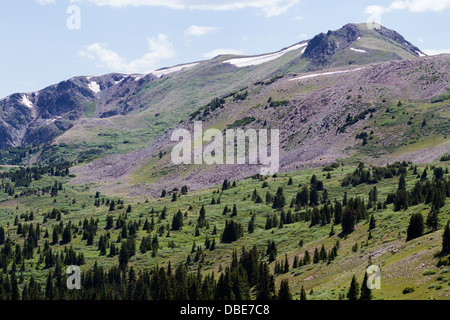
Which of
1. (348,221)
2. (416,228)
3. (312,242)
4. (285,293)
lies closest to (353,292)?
(285,293)

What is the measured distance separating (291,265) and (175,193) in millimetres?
104326

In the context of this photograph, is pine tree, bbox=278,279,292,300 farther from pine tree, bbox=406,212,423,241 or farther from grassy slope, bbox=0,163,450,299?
pine tree, bbox=406,212,423,241

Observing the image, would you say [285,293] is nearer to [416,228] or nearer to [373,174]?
[416,228]

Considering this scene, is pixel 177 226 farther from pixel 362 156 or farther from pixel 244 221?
pixel 362 156

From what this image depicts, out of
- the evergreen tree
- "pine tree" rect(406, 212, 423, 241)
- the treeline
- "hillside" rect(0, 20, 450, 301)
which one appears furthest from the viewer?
the treeline

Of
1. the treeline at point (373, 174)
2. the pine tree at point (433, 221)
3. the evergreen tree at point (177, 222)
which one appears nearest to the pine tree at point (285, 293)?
the pine tree at point (433, 221)

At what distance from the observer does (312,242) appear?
107125mm

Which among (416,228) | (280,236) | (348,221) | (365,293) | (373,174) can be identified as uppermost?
(373,174)

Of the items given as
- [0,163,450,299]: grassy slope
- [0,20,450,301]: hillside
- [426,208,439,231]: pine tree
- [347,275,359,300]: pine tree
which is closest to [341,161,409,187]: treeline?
[0,20,450,301]: hillside

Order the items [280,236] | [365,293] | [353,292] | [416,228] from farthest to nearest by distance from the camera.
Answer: [280,236]
[416,228]
[353,292]
[365,293]

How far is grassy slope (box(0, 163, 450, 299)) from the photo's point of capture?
59.7 m

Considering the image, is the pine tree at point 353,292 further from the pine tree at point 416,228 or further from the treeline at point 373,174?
the treeline at point 373,174

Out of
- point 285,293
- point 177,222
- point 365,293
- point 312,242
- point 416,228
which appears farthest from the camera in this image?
point 177,222
